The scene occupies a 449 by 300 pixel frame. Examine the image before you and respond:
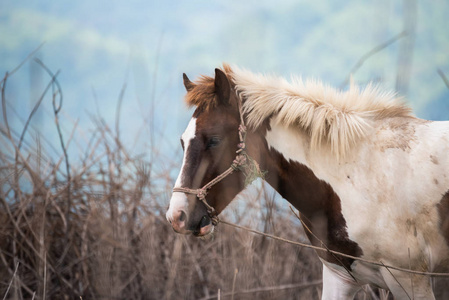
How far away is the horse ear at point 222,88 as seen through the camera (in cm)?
232

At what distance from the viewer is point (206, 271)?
4.02 m

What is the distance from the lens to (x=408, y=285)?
7.06ft

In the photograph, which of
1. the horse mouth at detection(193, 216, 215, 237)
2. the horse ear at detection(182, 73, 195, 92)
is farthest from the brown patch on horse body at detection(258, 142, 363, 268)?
the horse ear at detection(182, 73, 195, 92)

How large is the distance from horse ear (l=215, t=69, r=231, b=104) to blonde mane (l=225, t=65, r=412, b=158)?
0.31 ft

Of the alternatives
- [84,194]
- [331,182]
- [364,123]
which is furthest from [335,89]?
[84,194]

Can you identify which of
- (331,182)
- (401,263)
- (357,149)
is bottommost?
(401,263)

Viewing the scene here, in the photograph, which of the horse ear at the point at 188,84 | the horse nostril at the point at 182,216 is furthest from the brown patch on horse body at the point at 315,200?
the horse ear at the point at 188,84

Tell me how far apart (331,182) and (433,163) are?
49 centimetres

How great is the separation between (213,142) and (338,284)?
102cm

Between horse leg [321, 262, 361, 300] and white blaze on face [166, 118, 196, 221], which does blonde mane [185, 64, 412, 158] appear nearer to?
white blaze on face [166, 118, 196, 221]

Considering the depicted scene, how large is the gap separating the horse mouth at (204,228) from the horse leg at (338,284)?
2.27 feet

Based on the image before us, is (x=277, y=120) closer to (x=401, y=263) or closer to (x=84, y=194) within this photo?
(x=401, y=263)

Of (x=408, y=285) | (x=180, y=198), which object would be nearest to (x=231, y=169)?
(x=180, y=198)

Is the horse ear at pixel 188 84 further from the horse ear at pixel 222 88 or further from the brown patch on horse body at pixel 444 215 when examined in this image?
the brown patch on horse body at pixel 444 215
